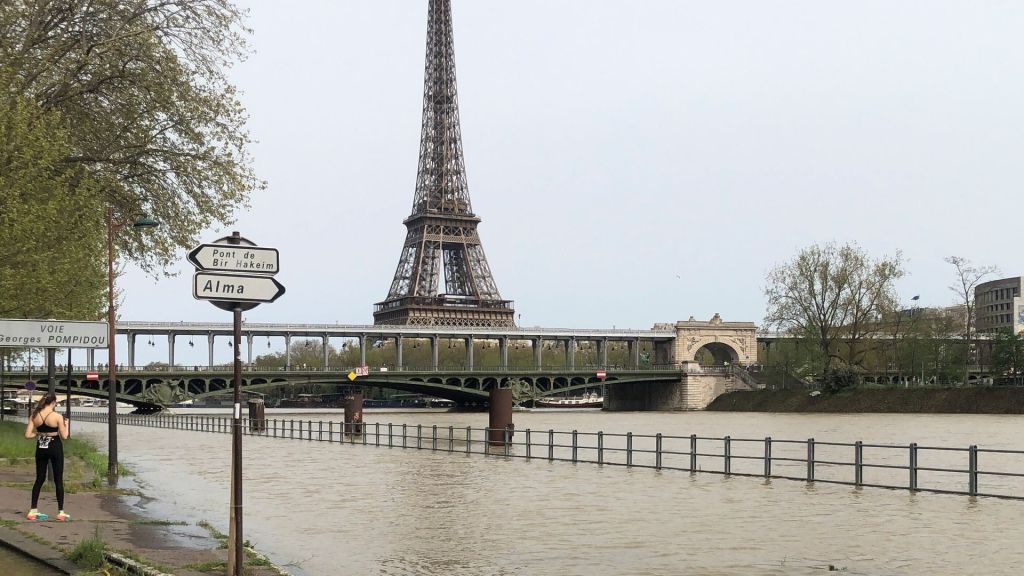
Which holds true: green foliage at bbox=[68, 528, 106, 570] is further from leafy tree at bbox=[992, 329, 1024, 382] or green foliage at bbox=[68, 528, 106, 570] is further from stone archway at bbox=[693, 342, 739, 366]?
stone archway at bbox=[693, 342, 739, 366]

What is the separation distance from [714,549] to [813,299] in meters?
93.7

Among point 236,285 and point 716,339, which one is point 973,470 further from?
point 716,339

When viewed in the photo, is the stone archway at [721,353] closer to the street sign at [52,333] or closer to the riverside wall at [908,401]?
the riverside wall at [908,401]

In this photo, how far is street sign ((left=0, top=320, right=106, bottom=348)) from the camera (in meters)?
21.0

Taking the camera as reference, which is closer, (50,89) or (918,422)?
(50,89)

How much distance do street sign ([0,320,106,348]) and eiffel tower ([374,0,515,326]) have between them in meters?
141

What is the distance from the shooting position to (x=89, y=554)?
43.2ft

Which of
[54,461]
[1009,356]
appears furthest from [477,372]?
[54,461]

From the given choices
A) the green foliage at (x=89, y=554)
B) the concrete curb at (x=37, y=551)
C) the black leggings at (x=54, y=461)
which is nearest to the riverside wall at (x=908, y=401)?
the black leggings at (x=54, y=461)

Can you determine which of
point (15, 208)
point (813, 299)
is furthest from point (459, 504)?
point (813, 299)

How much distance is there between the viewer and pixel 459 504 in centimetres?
2378

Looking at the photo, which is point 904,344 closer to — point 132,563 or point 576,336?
point 576,336

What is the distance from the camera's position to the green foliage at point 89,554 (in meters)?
13.0

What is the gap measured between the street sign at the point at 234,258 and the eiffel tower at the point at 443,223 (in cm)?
14984
